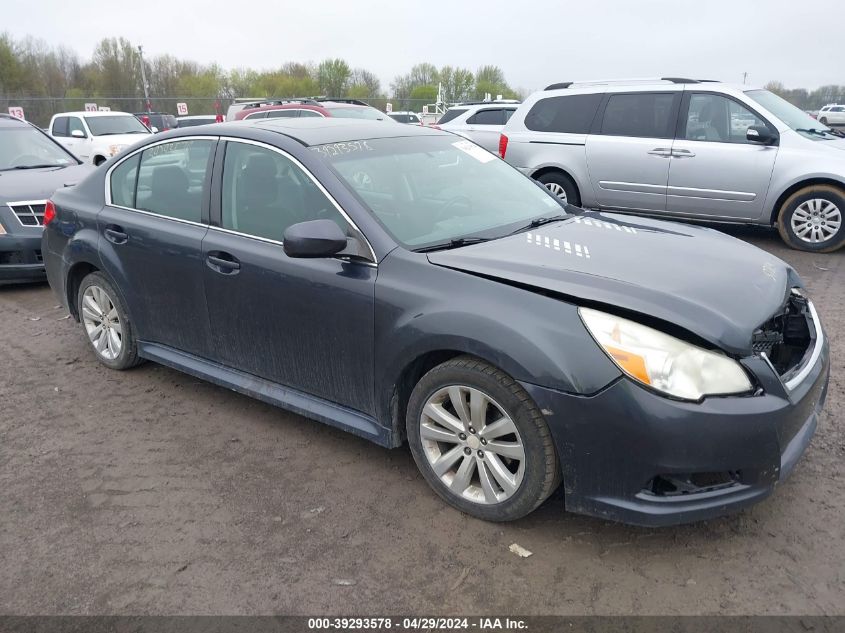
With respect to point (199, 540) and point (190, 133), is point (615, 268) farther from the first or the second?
point (190, 133)

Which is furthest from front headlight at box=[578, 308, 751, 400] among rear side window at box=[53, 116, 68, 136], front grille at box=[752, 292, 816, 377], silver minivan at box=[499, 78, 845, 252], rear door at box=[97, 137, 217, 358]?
rear side window at box=[53, 116, 68, 136]

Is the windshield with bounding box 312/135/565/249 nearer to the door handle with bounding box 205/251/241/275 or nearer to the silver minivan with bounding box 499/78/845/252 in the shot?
the door handle with bounding box 205/251/241/275

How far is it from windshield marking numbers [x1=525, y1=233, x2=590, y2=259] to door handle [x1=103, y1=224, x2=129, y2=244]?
8.33 ft

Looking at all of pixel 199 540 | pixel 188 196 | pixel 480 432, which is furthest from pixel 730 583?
pixel 188 196

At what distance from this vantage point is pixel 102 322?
4750mm

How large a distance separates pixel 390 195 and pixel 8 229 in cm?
517

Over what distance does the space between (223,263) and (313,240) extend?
86cm

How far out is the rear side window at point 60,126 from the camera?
16.7 metres

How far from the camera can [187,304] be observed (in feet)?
13.0

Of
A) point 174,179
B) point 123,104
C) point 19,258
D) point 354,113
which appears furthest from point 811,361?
point 123,104

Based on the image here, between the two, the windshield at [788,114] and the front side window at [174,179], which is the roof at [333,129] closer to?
the front side window at [174,179]

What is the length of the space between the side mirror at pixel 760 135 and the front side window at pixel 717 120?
0.18 feet

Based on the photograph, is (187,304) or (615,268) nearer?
(615,268)

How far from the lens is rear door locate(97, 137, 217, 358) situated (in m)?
3.89
